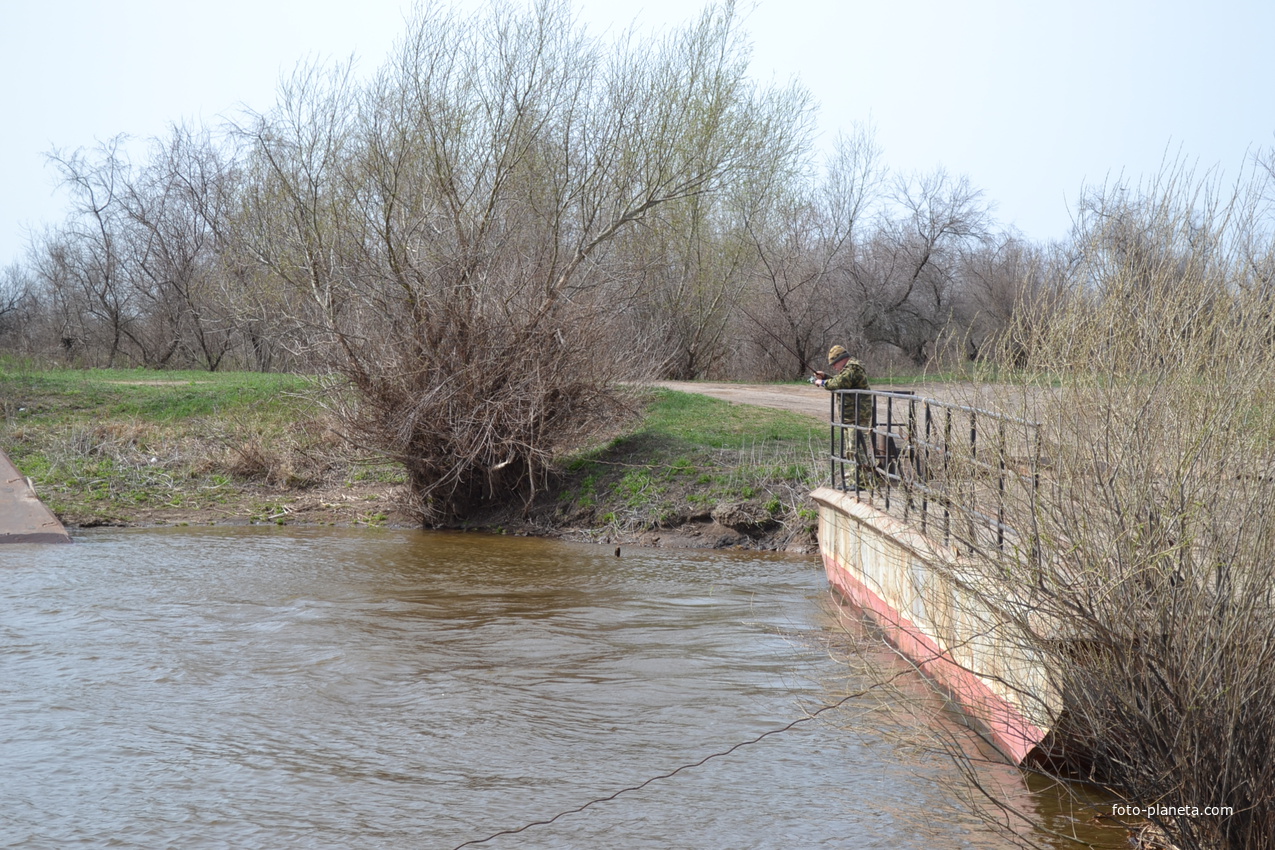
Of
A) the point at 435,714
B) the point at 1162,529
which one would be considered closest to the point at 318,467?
the point at 435,714

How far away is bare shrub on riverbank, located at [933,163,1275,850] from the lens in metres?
4.82

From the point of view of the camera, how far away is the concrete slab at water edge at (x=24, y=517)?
50.1ft

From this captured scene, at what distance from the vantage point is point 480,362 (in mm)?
16172

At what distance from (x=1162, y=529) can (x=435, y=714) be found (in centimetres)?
522

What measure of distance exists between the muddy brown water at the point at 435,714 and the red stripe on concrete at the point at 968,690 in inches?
14.7

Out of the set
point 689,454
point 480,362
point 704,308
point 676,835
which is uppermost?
point 704,308

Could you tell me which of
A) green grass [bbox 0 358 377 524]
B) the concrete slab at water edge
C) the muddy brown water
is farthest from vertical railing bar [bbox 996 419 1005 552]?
the concrete slab at water edge

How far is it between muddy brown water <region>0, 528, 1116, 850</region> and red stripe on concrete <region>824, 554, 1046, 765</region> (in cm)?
37

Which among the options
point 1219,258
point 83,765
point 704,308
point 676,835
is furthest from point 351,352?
point 704,308

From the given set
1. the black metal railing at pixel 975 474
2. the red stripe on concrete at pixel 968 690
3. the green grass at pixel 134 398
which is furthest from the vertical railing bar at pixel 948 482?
the green grass at pixel 134 398

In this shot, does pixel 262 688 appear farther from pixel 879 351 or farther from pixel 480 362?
pixel 879 351

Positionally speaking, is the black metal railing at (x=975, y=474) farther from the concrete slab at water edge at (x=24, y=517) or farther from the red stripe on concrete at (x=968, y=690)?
the concrete slab at water edge at (x=24, y=517)

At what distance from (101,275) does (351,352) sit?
92.7 ft

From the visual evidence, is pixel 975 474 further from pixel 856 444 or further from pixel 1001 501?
pixel 856 444
